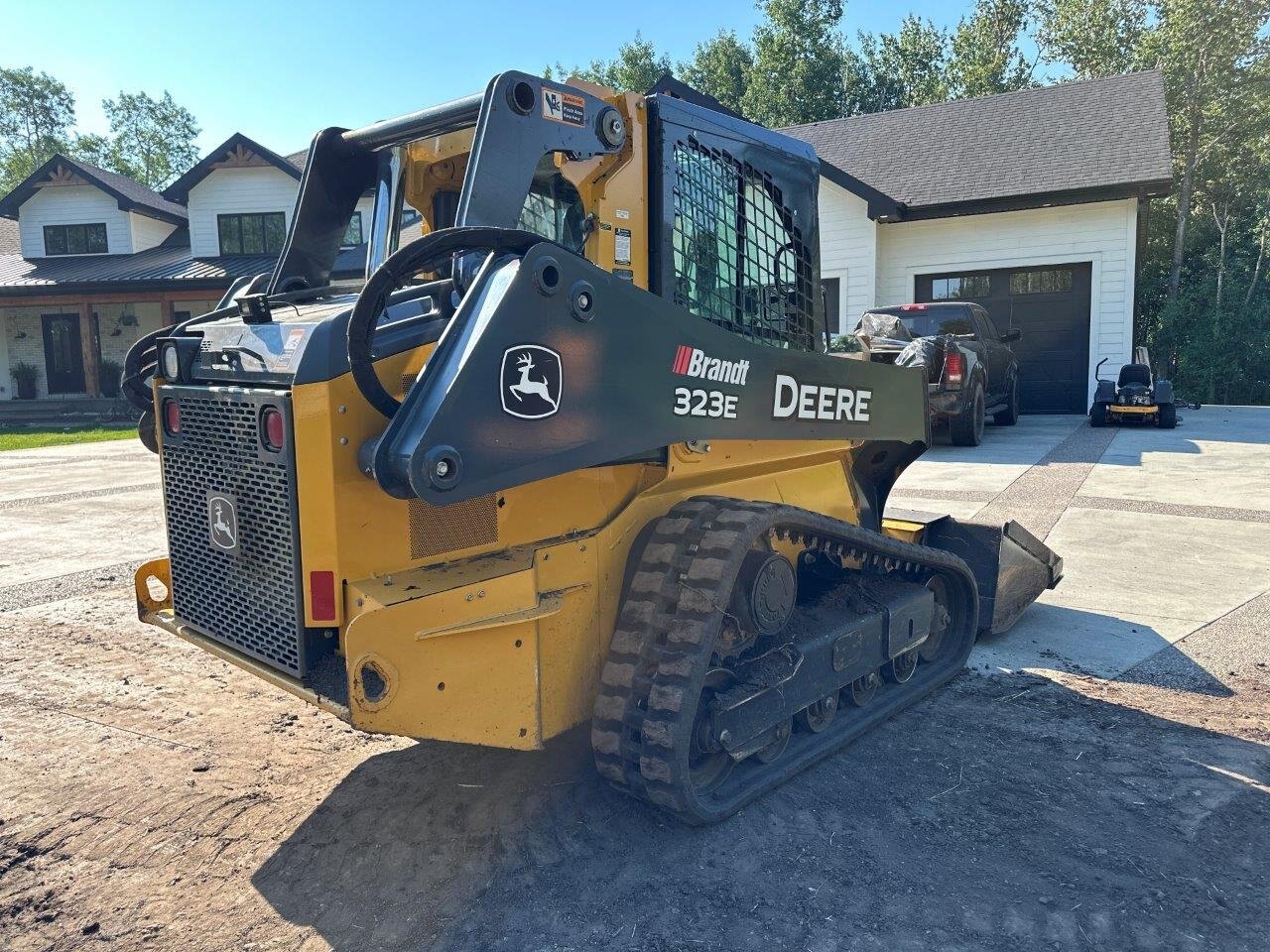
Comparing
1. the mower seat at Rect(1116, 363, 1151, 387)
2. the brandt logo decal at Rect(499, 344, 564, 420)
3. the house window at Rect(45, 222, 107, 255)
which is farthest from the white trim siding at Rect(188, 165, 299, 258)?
the brandt logo decal at Rect(499, 344, 564, 420)

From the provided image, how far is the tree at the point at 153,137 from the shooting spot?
64500 mm

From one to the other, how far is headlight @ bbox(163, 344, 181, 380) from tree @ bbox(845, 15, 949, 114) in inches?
1732

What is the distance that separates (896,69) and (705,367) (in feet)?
149

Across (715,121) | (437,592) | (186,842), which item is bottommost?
(186,842)

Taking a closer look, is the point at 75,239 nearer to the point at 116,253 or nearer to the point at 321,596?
the point at 116,253

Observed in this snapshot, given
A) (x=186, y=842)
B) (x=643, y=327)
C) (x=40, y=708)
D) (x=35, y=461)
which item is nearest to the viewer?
(x=643, y=327)

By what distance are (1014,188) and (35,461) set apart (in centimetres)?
1754

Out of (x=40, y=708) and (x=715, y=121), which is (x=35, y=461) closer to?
(x=40, y=708)

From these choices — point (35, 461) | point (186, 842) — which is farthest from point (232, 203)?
point (186, 842)

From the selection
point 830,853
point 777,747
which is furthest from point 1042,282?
point 830,853

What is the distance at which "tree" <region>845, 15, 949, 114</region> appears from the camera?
42.9 metres

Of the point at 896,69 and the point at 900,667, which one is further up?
the point at 896,69

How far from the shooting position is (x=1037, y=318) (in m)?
18.3

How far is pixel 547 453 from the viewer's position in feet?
9.00
